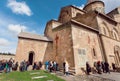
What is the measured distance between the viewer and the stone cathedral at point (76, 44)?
38.8ft

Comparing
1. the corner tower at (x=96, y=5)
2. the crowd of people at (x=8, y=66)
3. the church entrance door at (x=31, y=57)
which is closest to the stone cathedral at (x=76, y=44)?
the church entrance door at (x=31, y=57)

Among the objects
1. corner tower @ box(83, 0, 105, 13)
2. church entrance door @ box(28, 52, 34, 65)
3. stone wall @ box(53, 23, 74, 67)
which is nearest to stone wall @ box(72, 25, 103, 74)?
stone wall @ box(53, 23, 74, 67)

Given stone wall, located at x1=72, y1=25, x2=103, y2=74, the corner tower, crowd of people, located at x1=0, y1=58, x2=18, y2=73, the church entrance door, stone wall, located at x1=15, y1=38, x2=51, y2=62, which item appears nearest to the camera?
stone wall, located at x1=72, y1=25, x2=103, y2=74

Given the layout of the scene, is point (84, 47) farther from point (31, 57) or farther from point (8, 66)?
point (8, 66)

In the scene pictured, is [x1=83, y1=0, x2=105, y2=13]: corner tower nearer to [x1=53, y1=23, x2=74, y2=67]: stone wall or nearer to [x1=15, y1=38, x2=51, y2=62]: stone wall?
[x1=53, y1=23, x2=74, y2=67]: stone wall

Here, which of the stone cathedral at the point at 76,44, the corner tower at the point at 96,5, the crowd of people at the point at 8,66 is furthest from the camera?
the corner tower at the point at 96,5

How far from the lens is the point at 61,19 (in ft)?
74.9

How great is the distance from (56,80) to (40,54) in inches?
363

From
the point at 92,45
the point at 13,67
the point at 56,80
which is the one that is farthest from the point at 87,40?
the point at 13,67

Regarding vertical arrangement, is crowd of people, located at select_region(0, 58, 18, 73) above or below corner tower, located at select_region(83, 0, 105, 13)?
below

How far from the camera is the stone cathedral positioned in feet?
38.8

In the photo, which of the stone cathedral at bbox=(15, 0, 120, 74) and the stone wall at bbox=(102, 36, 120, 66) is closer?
the stone cathedral at bbox=(15, 0, 120, 74)

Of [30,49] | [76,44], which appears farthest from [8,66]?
[76,44]

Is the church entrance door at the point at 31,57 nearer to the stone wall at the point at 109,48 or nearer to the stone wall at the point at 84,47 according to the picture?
the stone wall at the point at 84,47
